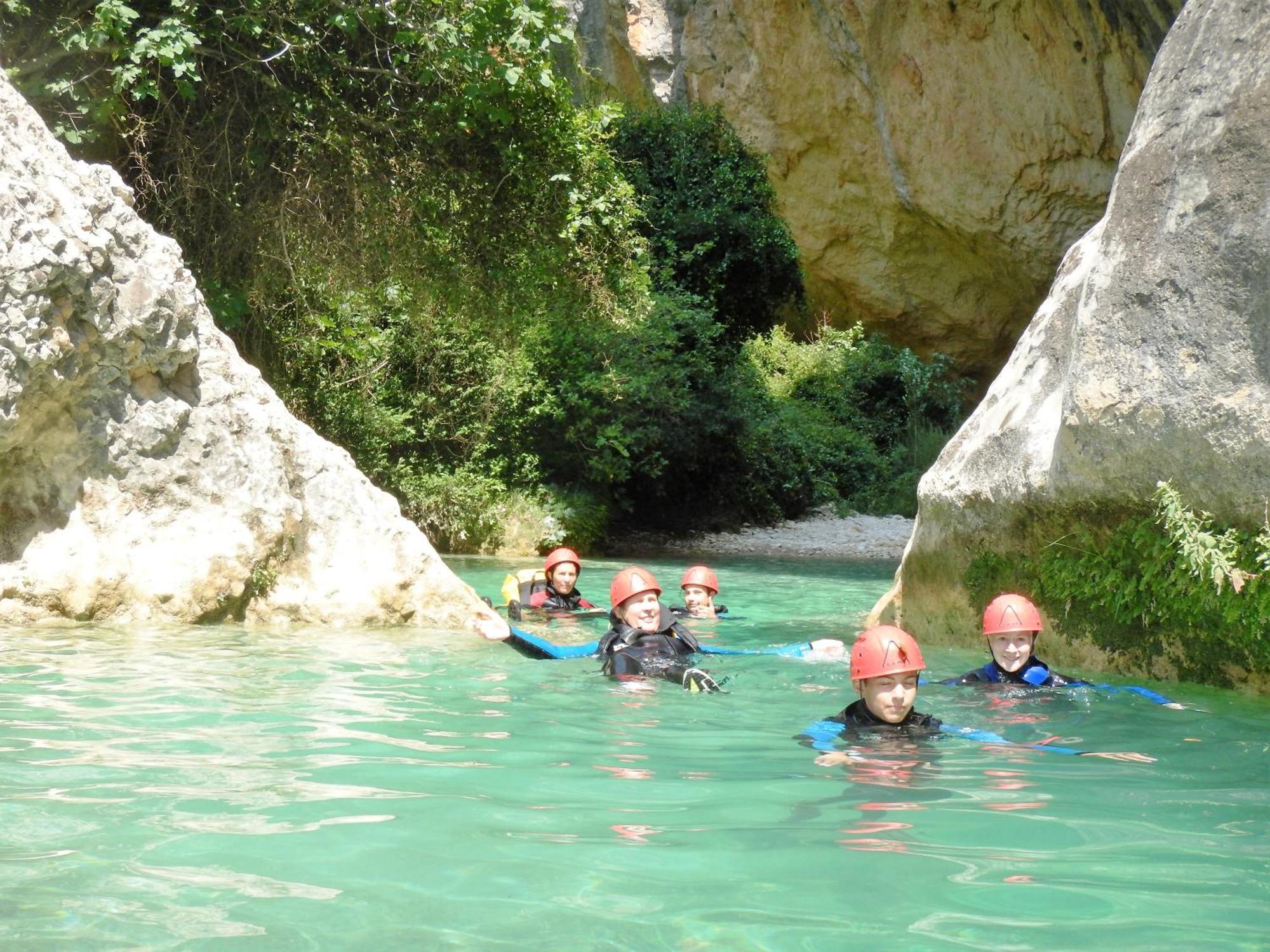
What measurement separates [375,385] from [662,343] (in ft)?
14.5

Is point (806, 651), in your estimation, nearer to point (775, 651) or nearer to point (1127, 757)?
point (775, 651)

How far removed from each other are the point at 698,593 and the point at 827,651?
293 centimetres

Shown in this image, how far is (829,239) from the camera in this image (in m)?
28.2

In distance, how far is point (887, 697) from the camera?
5.69 m

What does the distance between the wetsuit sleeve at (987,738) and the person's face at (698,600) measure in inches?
199

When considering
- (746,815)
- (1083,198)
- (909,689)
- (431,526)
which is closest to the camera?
(746,815)

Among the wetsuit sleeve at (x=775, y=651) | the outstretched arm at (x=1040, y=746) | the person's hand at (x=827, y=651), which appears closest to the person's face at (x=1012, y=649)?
the person's hand at (x=827, y=651)

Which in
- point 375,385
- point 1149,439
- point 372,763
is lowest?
point 372,763

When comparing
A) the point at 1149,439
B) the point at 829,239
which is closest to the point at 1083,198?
the point at 829,239

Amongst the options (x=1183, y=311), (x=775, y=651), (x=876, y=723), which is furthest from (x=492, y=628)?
(x=1183, y=311)

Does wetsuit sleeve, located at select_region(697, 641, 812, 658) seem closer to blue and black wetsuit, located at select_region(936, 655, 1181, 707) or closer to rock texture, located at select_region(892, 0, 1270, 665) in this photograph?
blue and black wetsuit, located at select_region(936, 655, 1181, 707)

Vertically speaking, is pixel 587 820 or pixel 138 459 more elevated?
pixel 138 459

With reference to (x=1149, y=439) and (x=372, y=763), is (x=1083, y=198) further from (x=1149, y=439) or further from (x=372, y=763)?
(x=372, y=763)

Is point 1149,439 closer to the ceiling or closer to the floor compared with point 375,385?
closer to the floor
